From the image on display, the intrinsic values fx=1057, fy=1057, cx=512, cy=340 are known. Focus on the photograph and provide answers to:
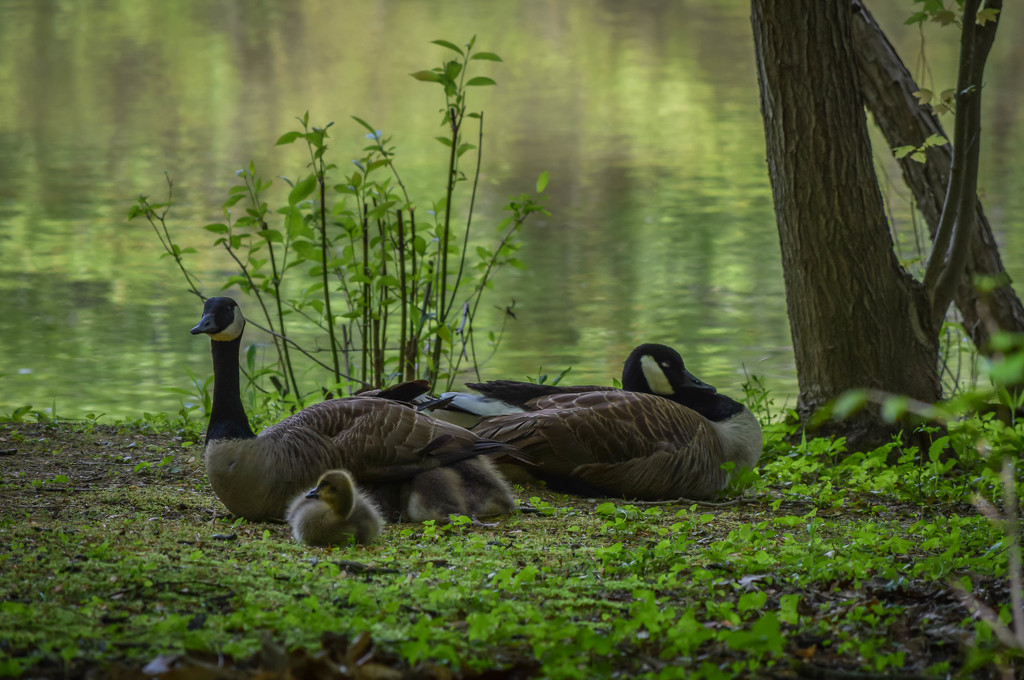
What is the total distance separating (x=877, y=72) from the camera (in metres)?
7.51

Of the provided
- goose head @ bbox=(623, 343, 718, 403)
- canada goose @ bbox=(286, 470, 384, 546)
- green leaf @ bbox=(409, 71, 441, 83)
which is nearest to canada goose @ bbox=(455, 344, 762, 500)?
goose head @ bbox=(623, 343, 718, 403)

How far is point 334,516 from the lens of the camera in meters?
4.50

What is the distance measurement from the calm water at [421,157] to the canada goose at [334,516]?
4.69 metres

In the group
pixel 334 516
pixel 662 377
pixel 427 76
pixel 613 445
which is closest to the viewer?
pixel 334 516

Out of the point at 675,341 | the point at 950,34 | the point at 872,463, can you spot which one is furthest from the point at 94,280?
the point at 950,34

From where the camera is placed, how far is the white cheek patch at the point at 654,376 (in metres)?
6.65

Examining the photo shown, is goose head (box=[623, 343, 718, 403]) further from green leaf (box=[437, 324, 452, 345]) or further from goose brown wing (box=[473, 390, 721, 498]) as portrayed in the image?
green leaf (box=[437, 324, 452, 345])

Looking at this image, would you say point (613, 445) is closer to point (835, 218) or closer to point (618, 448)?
point (618, 448)

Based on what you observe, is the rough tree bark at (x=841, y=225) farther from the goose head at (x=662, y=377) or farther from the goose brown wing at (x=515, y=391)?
the goose brown wing at (x=515, y=391)

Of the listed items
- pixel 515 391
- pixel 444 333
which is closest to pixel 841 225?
pixel 515 391

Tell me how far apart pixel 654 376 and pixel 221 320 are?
109 inches

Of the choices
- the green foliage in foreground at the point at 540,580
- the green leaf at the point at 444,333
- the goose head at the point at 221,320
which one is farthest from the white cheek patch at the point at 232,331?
the green leaf at the point at 444,333

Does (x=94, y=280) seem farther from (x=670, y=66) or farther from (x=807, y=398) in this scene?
(x=670, y=66)

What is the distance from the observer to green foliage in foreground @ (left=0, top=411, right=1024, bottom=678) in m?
3.10
